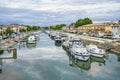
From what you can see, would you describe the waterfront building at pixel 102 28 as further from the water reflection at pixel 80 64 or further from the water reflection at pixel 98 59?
the water reflection at pixel 80 64

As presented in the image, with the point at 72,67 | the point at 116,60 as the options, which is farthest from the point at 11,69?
the point at 116,60

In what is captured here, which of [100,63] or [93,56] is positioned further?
[93,56]

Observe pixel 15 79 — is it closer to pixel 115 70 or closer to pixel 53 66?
pixel 53 66

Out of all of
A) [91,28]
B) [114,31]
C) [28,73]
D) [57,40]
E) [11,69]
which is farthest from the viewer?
[91,28]

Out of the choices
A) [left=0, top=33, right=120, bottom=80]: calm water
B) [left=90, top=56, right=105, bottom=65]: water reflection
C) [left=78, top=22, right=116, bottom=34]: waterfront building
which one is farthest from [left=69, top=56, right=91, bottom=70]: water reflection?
[left=78, top=22, right=116, bottom=34]: waterfront building

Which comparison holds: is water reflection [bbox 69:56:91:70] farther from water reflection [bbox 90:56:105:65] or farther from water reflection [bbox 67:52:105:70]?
water reflection [bbox 90:56:105:65]

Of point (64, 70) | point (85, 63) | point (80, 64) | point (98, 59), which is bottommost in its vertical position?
point (64, 70)

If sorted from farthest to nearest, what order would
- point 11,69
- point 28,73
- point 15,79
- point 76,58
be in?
point 76,58 → point 11,69 → point 28,73 → point 15,79

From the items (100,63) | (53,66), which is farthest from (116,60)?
(53,66)

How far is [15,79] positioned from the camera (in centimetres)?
3391

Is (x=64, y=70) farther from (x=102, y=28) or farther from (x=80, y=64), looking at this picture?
(x=102, y=28)

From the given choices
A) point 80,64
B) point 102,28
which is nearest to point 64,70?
point 80,64

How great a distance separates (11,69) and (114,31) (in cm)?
6986

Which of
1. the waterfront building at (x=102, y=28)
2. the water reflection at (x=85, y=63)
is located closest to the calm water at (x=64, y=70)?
the water reflection at (x=85, y=63)
